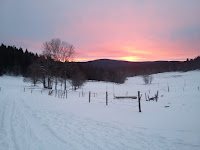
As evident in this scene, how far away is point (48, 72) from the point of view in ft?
80.9

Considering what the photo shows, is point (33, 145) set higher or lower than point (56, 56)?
lower

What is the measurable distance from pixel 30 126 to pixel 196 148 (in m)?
6.80

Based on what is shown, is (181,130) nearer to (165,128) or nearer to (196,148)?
(165,128)

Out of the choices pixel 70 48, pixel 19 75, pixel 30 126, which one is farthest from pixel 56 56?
pixel 19 75

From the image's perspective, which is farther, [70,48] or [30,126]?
[70,48]

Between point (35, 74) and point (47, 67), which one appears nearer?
point (47, 67)

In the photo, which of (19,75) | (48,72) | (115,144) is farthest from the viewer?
(19,75)

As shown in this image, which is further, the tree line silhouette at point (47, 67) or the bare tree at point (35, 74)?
the bare tree at point (35, 74)

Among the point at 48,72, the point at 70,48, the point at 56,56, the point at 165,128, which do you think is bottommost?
the point at 165,128

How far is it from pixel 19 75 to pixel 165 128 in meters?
64.6

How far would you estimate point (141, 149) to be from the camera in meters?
3.60

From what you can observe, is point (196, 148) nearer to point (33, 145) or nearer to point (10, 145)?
point (33, 145)

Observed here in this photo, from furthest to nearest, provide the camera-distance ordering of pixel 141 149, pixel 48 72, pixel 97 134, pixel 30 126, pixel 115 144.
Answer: pixel 48 72
pixel 30 126
pixel 97 134
pixel 115 144
pixel 141 149

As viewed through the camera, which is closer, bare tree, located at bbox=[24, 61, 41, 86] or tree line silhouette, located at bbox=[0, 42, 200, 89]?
tree line silhouette, located at bbox=[0, 42, 200, 89]
